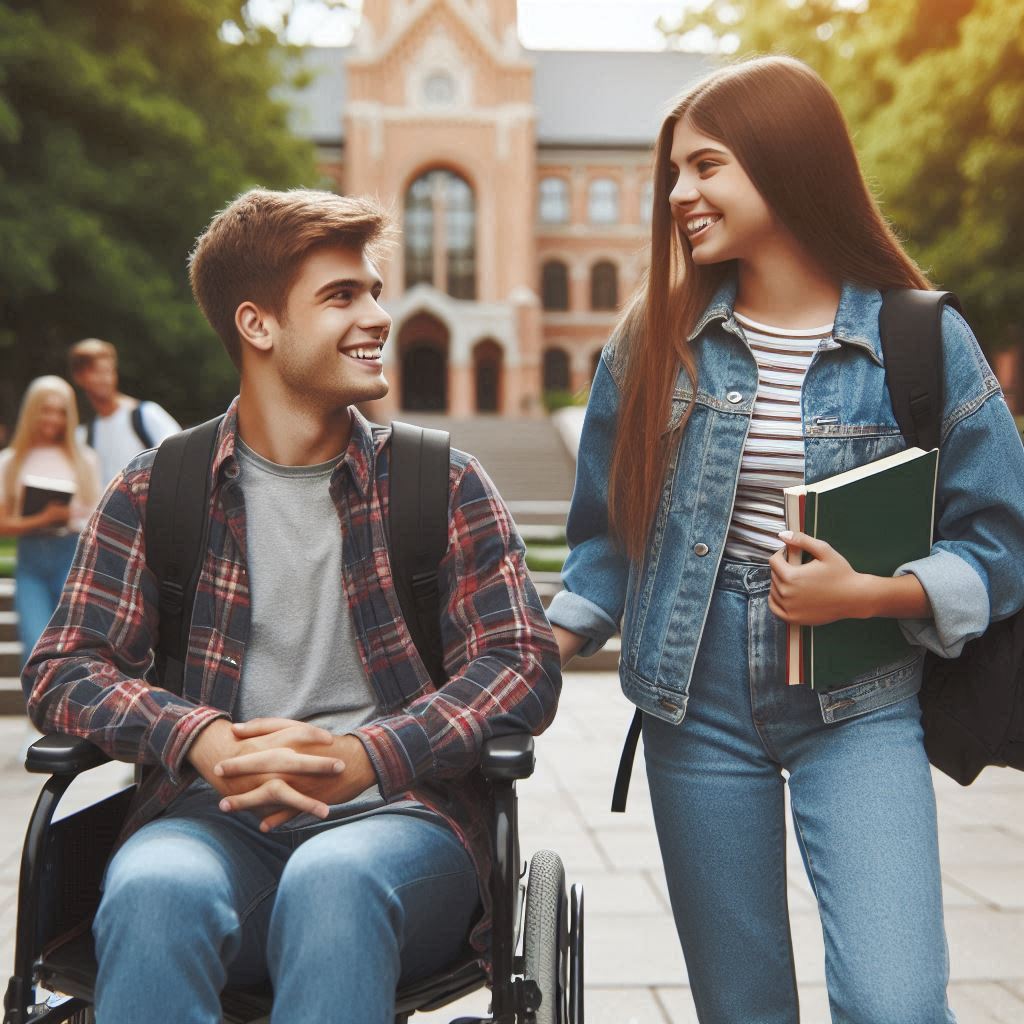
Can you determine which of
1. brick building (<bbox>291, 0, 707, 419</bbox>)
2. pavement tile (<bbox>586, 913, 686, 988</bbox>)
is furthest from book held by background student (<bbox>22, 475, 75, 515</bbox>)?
brick building (<bbox>291, 0, 707, 419</bbox>)

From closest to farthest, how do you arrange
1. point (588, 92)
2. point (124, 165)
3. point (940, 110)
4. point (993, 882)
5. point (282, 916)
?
1. point (282, 916)
2. point (993, 882)
3. point (940, 110)
4. point (124, 165)
5. point (588, 92)

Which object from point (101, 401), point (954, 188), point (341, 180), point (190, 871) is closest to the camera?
point (190, 871)

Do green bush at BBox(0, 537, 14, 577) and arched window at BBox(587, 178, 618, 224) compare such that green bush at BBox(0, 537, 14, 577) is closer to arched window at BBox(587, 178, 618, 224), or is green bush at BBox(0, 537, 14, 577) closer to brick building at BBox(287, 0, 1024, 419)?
brick building at BBox(287, 0, 1024, 419)

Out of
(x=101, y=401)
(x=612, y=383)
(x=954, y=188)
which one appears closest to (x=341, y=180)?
(x=954, y=188)

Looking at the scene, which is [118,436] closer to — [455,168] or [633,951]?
[633,951]

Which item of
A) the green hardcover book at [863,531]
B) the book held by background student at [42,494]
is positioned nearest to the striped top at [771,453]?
the green hardcover book at [863,531]

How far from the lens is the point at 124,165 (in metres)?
17.4

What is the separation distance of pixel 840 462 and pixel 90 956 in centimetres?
136

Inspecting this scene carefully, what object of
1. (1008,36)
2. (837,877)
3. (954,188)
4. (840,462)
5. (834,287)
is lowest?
(837,877)

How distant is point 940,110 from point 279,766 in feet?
51.4

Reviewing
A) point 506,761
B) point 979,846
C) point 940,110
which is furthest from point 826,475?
point 940,110

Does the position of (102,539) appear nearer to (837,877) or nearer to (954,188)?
(837,877)

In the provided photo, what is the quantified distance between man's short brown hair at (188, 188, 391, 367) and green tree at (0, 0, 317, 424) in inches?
548

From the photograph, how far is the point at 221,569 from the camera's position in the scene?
220 cm
